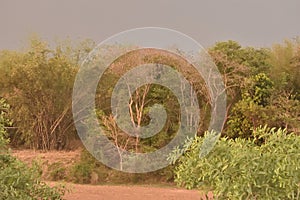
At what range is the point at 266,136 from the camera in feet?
13.7

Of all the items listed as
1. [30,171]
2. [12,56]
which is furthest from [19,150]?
[30,171]

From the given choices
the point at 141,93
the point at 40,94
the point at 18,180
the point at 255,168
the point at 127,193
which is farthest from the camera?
the point at 40,94

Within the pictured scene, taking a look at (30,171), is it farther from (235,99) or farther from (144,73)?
(235,99)

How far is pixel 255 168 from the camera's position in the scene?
12.8ft

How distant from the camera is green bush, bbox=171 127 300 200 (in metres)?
3.87

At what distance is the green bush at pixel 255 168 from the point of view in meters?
3.87

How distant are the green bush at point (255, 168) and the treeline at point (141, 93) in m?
9.46

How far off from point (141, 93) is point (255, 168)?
10095 mm

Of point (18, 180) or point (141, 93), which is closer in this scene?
point (18, 180)

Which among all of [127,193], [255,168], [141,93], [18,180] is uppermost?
[141,93]

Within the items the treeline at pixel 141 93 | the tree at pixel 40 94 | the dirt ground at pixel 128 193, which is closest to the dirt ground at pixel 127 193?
the dirt ground at pixel 128 193

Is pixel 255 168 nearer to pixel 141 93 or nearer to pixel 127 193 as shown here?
pixel 127 193

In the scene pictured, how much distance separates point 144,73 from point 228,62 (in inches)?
108

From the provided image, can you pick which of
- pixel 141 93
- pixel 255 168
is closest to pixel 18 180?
pixel 255 168
